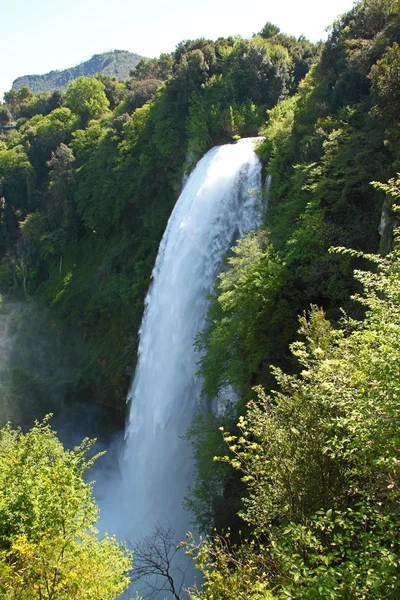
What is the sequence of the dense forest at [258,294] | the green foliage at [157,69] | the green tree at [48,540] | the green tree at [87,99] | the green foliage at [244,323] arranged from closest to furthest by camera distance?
1. the dense forest at [258,294]
2. the green tree at [48,540]
3. the green foliage at [244,323]
4. the green foliage at [157,69]
5. the green tree at [87,99]

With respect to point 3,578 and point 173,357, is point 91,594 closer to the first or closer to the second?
point 3,578

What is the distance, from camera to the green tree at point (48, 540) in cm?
741

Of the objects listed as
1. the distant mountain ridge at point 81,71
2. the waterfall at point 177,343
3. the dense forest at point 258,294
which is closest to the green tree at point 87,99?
the dense forest at point 258,294

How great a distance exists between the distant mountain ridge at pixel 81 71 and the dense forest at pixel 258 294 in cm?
13902

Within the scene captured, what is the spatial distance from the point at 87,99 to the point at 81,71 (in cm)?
15238

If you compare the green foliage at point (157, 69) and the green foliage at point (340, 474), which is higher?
the green foliage at point (157, 69)

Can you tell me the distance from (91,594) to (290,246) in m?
9.52

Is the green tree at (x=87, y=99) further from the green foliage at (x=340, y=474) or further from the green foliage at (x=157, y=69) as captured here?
the green foliage at (x=340, y=474)

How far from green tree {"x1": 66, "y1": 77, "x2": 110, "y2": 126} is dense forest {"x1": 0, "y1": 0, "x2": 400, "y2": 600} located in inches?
8.6

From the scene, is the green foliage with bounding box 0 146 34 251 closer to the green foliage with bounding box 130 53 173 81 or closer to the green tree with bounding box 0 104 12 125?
the green foliage with bounding box 130 53 173 81

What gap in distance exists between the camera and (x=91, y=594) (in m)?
7.67

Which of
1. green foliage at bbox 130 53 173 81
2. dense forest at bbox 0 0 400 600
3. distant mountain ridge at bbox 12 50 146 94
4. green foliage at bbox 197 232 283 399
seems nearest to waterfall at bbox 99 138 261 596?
dense forest at bbox 0 0 400 600

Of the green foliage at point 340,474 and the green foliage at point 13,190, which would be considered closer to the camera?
the green foliage at point 340,474

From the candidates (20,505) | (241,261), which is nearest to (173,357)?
(241,261)
